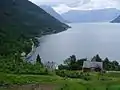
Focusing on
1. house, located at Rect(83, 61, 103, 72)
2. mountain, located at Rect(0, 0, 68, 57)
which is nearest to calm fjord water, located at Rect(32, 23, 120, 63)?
mountain, located at Rect(0, 0, 68, 57)

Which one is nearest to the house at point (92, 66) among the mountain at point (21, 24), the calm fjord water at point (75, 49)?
the calm fjord water at point (75, 49)

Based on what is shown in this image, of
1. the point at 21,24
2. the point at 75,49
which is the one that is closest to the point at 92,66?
the point at 75,49

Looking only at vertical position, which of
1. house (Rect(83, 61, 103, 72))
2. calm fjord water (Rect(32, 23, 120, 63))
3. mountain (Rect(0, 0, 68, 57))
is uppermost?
mountain (Rect(0, 0, 68, 57))

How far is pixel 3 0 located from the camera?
131 meters

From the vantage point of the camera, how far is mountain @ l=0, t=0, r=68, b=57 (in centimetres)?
8335

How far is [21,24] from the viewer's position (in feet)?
409

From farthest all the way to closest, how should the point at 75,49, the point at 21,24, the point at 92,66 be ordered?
the point at 21,24 → the point at 75,49 → the point at 92,66

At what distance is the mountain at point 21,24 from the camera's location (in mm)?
83350

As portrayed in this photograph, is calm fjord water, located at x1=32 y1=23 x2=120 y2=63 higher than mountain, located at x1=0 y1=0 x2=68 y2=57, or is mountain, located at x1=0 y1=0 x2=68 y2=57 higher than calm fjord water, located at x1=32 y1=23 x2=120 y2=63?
mountain, located at x1=0 y1=0 x2=68 y2=57

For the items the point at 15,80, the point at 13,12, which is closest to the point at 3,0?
the point at 13,12

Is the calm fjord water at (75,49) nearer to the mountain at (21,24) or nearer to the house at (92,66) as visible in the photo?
the mountain at (21,24)

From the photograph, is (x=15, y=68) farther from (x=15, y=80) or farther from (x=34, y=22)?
(x=34, y=22)

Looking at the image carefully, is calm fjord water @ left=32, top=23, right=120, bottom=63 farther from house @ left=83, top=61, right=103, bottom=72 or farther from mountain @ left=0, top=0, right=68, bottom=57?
house @ left=83, top=61, right=103, bottom=72

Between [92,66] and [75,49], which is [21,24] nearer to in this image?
[75,49]
